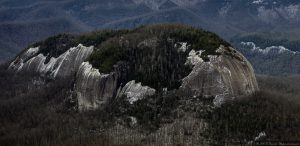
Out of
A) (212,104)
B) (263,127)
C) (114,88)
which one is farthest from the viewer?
(114,88)

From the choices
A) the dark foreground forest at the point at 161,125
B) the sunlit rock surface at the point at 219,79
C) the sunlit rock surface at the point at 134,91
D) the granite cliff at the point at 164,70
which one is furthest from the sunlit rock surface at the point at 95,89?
the sunlit rock surface at the point at 219,79

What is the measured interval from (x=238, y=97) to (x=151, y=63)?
3077cm

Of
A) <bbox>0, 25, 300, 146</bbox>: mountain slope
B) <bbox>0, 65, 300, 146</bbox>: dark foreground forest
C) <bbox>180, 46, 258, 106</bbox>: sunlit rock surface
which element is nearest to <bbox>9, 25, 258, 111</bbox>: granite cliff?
<bbox>180, 46, 258, 106</bbox>: sunlit rock surface

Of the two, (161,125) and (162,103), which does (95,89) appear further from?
(161,125)

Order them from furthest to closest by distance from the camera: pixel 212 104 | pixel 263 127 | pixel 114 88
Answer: pixel 114 88 → pixel 212 104 → pixel 263 127

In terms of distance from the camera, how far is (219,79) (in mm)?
148750

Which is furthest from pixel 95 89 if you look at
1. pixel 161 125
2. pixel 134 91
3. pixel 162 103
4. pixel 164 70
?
pixel 161 125

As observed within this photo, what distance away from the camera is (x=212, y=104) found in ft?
480

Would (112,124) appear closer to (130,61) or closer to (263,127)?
(130,61)

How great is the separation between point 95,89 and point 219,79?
39.3 m

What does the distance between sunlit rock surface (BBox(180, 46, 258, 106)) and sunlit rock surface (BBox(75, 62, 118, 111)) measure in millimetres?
23794

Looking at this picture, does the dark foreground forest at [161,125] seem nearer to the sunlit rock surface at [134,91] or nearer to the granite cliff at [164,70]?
the sunlit rock surface at [134,91]

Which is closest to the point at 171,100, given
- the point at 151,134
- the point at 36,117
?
the point at 151,134

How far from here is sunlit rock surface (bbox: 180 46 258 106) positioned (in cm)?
14838
